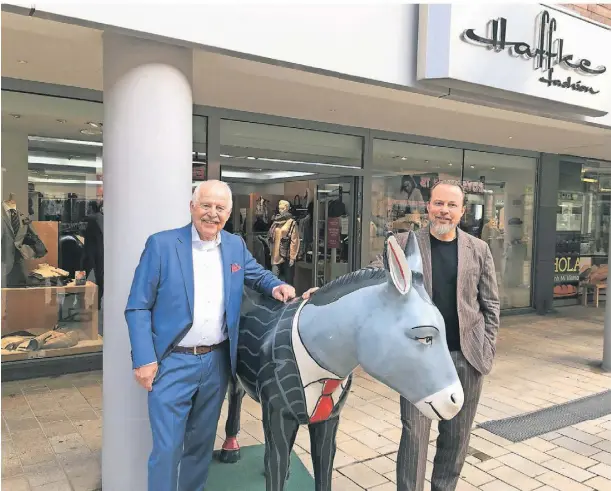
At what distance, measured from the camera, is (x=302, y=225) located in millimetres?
7777

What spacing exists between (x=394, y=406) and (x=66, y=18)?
4005mm

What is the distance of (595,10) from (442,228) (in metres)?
4.58

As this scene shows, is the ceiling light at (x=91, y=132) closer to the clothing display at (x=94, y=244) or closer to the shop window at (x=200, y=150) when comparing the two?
the clothing display at (x=94, y=244)

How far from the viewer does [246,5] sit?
128 inches

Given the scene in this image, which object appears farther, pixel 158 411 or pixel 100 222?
pixel 100 222

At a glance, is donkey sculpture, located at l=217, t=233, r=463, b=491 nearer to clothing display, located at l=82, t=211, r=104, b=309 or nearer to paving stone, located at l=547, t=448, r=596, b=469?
paving stone, located at l=547, t=448, r=596, b=469

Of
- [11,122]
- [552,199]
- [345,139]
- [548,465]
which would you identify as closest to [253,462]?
[548,465]

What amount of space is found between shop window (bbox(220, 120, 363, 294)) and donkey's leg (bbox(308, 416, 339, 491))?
3959mm

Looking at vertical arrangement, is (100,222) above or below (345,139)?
below

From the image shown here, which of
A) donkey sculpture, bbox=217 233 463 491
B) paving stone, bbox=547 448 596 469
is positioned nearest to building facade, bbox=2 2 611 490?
donkey sculpture, bbox=217 233 463 491

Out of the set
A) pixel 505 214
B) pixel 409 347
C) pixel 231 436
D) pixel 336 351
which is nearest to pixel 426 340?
pixel 409 347

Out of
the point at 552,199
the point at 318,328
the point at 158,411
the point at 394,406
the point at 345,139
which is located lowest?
the point at 394,406

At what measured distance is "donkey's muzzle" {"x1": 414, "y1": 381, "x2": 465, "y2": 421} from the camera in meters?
1.99

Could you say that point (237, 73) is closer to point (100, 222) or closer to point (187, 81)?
point (187, 81)
